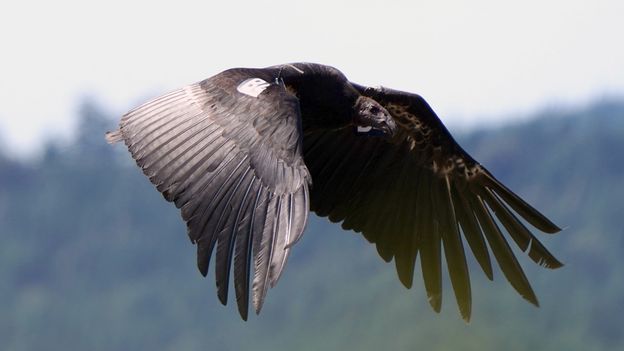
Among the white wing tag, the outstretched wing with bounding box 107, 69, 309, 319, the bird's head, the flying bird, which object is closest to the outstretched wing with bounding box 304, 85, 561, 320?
the flying bird

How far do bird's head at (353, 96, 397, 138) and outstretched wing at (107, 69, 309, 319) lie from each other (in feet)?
4.08

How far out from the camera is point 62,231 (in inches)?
1524

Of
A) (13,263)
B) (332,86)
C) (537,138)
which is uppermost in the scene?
(332,86)

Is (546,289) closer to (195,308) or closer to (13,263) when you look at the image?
(195,308)

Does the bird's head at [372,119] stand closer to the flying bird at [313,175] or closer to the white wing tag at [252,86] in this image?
the flying bird at [313,175]

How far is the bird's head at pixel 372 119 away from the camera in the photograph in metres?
11.4

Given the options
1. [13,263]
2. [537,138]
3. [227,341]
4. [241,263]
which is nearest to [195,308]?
[227,341]

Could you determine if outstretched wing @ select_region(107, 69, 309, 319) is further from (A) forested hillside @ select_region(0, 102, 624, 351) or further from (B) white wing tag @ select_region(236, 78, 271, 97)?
(A) forested hillside @ select_region(0, 102, 624, 351)

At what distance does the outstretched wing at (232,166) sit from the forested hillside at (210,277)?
11.7m

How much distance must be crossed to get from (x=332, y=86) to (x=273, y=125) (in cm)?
189

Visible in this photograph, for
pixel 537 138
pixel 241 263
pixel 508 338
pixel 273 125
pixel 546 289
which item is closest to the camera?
pixel 241 263

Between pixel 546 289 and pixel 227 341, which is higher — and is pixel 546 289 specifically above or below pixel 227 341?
above

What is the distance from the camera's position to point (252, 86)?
10.2 meters

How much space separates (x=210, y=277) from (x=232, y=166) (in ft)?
85.6
